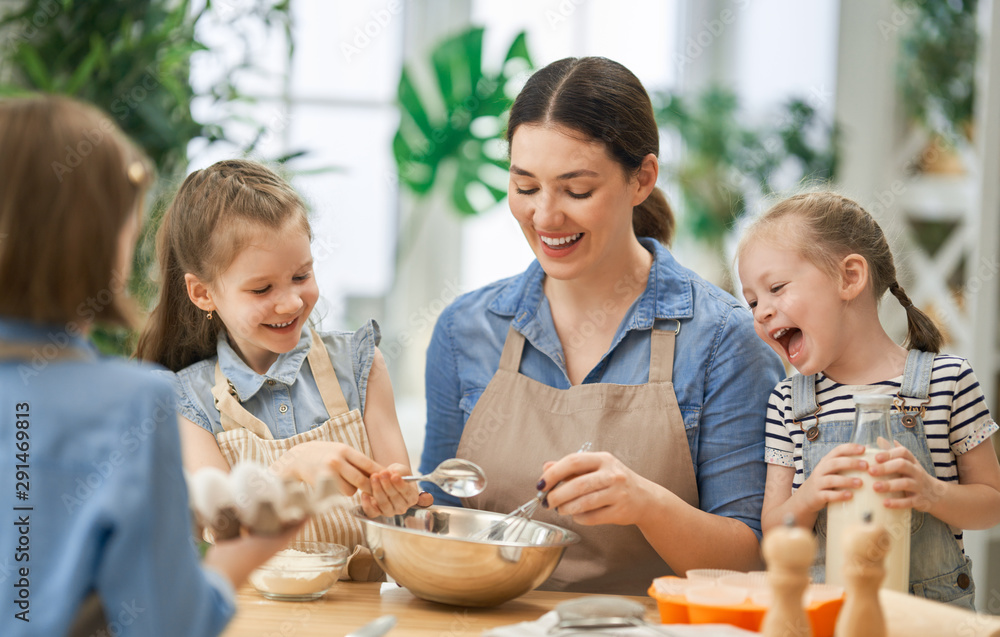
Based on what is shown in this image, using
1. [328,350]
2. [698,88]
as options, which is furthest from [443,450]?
[698,88]

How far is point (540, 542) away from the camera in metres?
1.28

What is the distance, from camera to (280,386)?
1586mm

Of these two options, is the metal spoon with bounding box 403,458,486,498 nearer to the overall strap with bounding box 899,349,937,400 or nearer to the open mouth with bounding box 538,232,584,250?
the open mouth with bounding box 538,232,584,250

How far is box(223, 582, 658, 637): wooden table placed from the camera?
109 cm

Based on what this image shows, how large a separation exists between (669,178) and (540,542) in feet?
8.86

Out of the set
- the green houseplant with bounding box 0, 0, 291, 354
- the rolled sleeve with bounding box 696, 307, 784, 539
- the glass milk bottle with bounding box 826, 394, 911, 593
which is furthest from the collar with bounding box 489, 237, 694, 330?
the green houseplant with bounding box 0, 0, 291, 354

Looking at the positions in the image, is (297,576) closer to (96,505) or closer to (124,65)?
(96,505)

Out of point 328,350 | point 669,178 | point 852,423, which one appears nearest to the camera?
point 852,423

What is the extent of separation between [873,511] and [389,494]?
67 centimetres

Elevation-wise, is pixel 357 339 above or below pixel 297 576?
above

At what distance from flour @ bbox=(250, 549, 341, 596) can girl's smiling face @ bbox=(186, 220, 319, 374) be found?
41cm

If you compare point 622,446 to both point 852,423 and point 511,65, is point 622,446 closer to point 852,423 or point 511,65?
point 852,423

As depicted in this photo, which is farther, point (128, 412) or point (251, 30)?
point (251, 30)

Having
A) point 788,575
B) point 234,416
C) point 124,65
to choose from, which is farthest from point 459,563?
point 124,65
